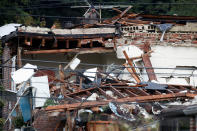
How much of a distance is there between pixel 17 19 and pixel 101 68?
406 inches

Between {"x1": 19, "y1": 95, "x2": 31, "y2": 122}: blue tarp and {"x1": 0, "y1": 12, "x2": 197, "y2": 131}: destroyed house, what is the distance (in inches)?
1.5

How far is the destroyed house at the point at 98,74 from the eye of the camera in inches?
700

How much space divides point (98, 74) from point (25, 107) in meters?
3.58

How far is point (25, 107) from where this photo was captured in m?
19.0

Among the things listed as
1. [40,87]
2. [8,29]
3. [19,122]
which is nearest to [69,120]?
[40,87]

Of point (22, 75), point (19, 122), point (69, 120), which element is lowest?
point (19, 122)

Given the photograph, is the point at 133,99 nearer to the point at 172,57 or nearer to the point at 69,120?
the point at 69,120

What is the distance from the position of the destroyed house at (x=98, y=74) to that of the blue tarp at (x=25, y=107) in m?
0.04

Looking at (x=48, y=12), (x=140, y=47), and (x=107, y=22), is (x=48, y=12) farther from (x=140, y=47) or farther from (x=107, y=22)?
(x=140, y=47)

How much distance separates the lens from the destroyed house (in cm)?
1778

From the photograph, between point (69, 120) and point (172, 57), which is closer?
point (69, 120)

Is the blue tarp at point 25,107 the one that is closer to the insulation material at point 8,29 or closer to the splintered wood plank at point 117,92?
the splintered wood plank at point 117,92

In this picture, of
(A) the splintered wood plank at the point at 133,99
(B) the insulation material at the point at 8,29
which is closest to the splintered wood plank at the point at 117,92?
(A) the splintered wood plank at the point at 133,99

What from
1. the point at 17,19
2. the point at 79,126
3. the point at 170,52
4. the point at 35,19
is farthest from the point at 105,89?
the point at 35,19
